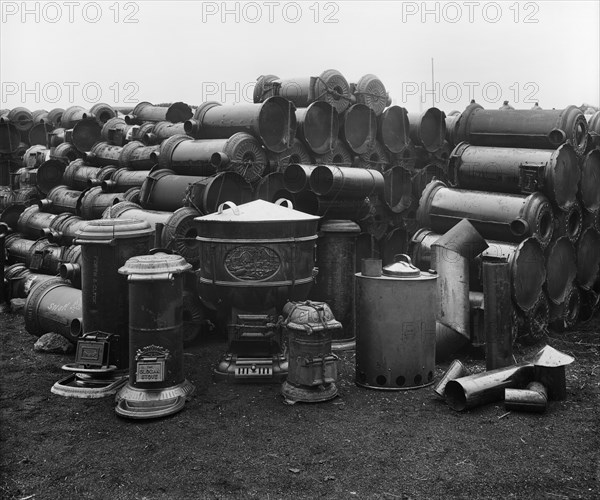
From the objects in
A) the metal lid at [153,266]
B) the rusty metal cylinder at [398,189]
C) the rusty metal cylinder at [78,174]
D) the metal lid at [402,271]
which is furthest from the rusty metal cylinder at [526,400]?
the rusty metal cylinder at [78,174]

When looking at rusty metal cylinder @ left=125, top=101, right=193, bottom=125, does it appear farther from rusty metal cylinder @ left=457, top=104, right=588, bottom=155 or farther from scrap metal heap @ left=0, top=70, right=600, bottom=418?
rusty metal cylinder @ left=457, top=104, right=588, bottom=155

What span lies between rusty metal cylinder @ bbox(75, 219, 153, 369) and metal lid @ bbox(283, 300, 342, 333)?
1681 millimetres

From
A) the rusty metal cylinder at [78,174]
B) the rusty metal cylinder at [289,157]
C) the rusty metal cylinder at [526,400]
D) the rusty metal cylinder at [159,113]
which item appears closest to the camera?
the rusty metal cylinder at [526,400]

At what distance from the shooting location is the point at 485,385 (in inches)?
213

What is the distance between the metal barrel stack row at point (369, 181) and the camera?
7.57 metres

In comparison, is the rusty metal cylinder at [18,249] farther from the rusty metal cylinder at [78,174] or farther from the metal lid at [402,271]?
the metal lid at [402,271]

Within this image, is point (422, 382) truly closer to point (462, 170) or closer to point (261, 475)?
point (261, 475)

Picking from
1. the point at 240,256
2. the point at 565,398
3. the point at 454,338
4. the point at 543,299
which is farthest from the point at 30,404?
the point at 543,299

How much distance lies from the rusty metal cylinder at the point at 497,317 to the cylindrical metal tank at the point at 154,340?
3.02 metres

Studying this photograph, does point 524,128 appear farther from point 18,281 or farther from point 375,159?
point 18,281

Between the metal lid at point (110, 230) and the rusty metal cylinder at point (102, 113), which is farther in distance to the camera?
the rusty metal cylinder at point (102, 113)

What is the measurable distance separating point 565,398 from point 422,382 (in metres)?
1.29

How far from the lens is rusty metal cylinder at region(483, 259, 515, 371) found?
6.05 meters

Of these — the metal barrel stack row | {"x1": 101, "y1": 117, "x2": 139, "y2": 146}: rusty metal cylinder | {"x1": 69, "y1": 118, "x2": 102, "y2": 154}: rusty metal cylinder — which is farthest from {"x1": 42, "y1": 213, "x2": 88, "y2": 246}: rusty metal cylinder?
{"x1": 69, "y1": 118, "x2": 102, "y2": 154}: rusty metal cylinder
